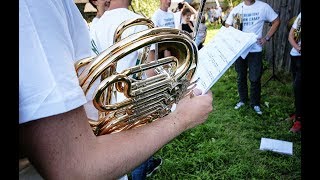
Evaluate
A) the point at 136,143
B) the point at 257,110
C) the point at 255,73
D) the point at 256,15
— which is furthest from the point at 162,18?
the point at 136,143

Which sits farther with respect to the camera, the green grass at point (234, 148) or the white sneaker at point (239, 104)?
the white sneaker at point (239, 104)

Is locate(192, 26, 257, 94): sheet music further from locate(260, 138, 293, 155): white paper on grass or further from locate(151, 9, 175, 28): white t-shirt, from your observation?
locate(151, 9, 175, 28): white t-shirt

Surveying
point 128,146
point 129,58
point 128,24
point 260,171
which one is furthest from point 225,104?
point 128,146

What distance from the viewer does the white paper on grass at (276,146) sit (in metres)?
3.70

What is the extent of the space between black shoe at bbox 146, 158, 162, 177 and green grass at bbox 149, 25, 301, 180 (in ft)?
0.18

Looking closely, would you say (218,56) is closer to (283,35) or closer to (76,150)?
(76,150)

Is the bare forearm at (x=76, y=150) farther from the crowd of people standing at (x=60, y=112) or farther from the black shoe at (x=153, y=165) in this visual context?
the black shoe at (x=153, y=165)

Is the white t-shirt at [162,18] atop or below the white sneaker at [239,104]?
atop

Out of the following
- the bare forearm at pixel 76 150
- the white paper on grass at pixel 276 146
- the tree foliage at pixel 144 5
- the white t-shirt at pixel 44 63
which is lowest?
the white paper on grass at pixel 276 146

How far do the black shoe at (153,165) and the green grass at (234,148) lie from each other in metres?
0.05

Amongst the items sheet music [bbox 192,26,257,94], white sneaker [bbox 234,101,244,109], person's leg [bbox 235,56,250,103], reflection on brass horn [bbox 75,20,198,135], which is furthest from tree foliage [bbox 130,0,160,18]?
reflection on brass horn [bbox 75,20,198,135]

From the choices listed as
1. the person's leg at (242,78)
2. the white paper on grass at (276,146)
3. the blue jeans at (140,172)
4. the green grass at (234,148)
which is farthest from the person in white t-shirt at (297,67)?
the blue jeans at (140,172)
